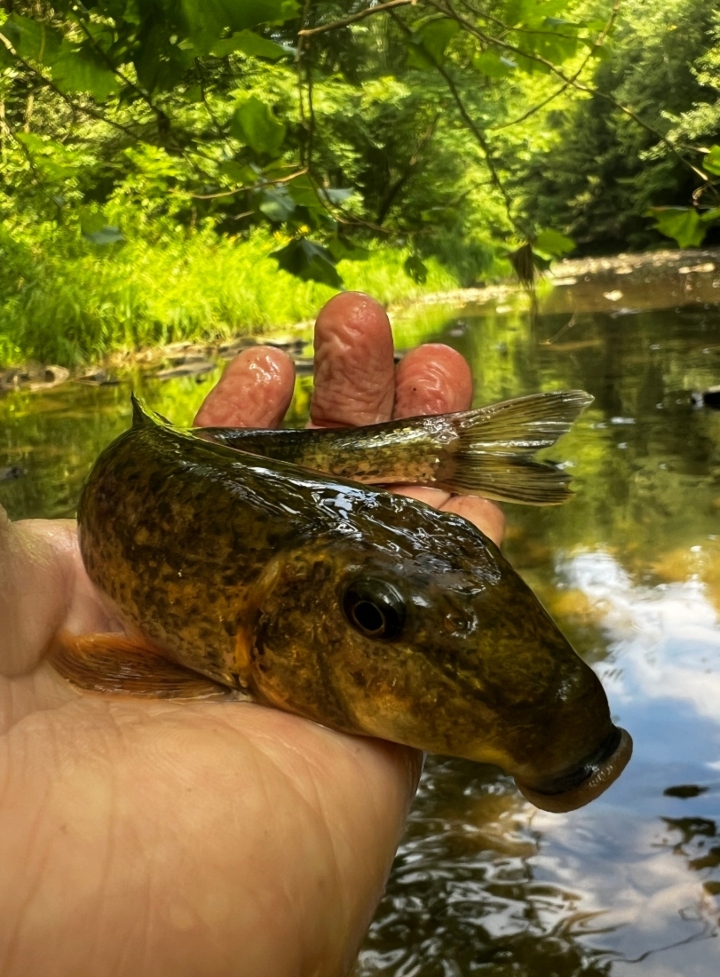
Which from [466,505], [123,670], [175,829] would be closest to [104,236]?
[466,505]

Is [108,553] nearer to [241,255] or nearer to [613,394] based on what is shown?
[613,394]

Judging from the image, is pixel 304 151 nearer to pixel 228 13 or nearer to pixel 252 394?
pixel 252 394

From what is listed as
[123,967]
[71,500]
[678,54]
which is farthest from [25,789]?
[678,54]

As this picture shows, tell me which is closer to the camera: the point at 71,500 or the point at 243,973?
the point at 243,973

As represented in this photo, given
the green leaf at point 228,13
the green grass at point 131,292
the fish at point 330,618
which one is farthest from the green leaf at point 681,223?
the green grass at point 131,292

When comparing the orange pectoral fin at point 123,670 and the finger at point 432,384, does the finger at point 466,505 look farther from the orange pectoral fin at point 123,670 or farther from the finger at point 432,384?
the orange pectoral fin at point 123,670

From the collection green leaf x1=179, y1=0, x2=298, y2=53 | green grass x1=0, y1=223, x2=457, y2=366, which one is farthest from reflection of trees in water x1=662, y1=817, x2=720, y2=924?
green grass x1=0, y1=223, x2=457, y2=366

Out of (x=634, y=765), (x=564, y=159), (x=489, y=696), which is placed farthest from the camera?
(x=564, y=159)
